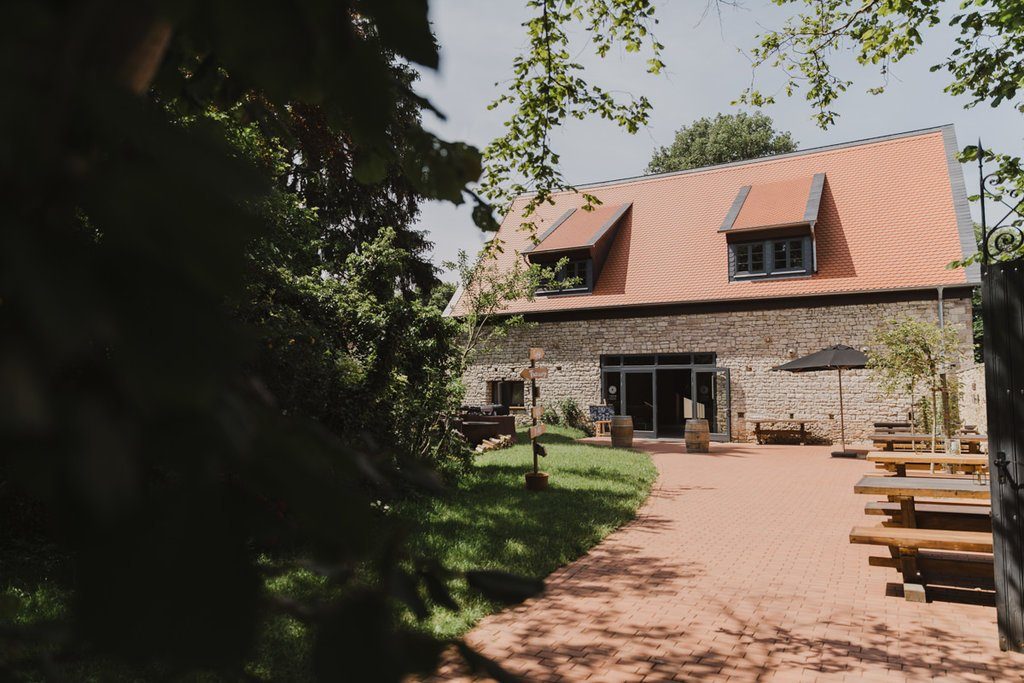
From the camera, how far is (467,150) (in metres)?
1.16

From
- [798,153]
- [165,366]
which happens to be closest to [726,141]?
[798,153]

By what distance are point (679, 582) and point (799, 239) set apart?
14661mm

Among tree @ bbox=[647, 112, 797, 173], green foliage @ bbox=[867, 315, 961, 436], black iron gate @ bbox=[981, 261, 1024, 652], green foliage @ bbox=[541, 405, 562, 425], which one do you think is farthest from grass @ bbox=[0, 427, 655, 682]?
tree @ bbox=[647, 112, 797, 173]

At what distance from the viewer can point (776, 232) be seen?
18.4m

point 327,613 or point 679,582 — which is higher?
point 327,613

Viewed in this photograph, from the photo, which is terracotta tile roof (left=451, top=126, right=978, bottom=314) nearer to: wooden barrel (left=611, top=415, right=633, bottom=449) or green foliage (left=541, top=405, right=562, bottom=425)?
green foliage (left=541, top=405, right=562, bottom=425)

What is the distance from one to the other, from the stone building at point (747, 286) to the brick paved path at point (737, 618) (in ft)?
32.7

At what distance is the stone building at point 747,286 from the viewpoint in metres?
17.1

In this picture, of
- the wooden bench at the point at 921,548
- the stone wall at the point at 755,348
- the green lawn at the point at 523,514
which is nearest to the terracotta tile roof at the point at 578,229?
the stone wall at the point at 755,348

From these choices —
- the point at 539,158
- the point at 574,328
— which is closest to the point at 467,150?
the point at 539,158

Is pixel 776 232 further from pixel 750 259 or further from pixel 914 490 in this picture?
pixel 914 490

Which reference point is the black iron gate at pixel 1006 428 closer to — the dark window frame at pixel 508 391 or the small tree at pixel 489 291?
the small tree at pixel 489 291

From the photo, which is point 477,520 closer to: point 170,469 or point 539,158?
point 539,158

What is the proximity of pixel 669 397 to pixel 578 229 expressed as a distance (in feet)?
19.8
